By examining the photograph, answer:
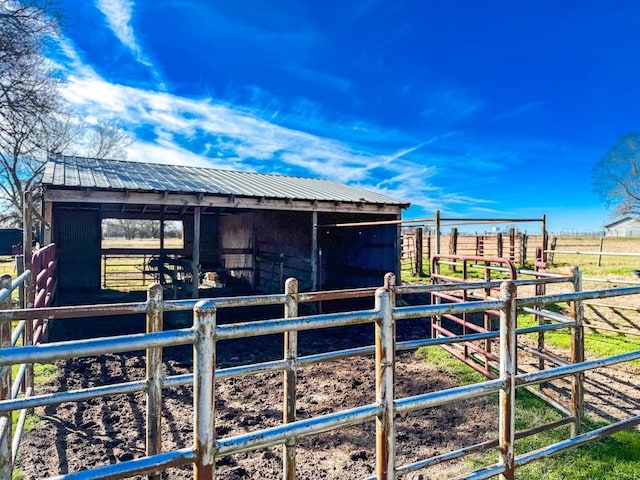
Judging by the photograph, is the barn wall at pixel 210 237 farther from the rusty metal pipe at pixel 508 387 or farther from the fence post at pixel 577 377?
the rusty metal pipe at pixel 508 387

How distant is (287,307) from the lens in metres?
2.64

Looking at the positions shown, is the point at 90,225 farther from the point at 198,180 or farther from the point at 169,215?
the point at 198,180

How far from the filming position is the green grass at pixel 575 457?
267cm

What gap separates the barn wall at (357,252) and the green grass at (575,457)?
6.25 meters

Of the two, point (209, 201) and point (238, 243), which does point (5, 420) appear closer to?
point (209, 201)

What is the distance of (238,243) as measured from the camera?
46.4 ft

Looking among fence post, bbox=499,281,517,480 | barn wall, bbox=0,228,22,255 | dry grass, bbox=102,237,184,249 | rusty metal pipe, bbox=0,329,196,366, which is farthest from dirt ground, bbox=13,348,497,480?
barn wall, bbox=0,228,22,255

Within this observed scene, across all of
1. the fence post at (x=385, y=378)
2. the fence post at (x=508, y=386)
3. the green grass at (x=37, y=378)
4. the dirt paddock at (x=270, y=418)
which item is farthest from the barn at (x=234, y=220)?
the fence post at (x=385, y=378)

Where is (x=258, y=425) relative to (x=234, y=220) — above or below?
below

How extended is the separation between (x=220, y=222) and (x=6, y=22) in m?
9.44

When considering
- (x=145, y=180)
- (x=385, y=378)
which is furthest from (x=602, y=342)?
(x=145, y=180)

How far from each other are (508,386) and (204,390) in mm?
1444

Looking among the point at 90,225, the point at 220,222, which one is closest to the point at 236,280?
the point at 220,222

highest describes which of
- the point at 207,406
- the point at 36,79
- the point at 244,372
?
the point at 36,79
